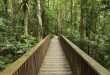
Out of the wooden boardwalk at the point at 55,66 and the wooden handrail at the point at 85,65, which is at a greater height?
the wooden handrail at the point at 85,65

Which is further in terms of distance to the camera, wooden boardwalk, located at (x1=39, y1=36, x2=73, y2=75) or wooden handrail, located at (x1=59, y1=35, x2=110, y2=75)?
wooden boardwalk, located at (x1=39, y1=36, x2=73, y2=75)

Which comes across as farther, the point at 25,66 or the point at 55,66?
the point at 55,66

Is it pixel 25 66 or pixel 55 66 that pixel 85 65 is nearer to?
pixel 25 66

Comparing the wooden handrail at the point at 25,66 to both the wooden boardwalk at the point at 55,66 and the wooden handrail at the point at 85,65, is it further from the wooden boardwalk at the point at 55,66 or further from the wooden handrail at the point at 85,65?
the wooden handrail at the point at 85,65

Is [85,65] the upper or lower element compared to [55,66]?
→ upper

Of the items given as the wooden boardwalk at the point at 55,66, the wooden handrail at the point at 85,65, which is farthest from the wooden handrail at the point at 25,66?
the wooden handrail at the point at 85,65

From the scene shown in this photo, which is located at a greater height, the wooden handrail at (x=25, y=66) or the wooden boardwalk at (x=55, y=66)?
the wooden handrail at (x=25, y=66)

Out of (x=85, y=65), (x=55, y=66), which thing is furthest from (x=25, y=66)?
(x=55, y=66)

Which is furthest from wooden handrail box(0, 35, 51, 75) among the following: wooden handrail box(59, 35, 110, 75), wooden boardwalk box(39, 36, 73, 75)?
wooden handrail box(59, 35, 110, 75)

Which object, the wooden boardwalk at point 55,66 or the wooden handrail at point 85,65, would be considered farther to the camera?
the wooden boardwalk at point 55,66

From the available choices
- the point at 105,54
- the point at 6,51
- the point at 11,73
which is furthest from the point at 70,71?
the point at 6,51

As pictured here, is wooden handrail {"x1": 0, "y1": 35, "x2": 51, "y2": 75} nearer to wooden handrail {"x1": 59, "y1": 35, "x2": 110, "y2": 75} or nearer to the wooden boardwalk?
the wooden boardwalk

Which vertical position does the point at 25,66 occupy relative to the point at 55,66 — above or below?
above

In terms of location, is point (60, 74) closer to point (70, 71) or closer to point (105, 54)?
point (70, 71)
